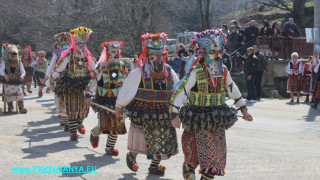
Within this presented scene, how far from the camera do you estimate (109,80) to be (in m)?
8.66

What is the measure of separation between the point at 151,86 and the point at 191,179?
1.61 m

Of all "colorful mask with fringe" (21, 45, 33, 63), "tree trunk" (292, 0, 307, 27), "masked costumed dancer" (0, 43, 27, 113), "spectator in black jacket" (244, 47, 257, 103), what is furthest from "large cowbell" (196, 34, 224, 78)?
"tree trunk" (292, 0, 307, 27)

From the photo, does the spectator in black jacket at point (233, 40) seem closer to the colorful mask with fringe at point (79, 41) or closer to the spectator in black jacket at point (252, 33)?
the spectator in black jacket at point (252, 33)

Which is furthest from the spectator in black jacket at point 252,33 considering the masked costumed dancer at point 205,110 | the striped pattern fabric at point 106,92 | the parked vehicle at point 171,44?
the masked costumed dancer at point 205,110

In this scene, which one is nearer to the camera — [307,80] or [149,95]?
[149,95]

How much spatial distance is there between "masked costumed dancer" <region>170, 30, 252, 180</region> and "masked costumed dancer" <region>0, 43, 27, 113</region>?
9.44 meters

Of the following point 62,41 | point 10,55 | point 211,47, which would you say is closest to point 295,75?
point 62,41

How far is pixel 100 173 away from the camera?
7.23 m

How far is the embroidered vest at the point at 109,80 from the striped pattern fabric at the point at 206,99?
2968 millimetres

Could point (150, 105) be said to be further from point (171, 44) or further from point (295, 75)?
point (171, 44)

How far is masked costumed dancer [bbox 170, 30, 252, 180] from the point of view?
5.73m

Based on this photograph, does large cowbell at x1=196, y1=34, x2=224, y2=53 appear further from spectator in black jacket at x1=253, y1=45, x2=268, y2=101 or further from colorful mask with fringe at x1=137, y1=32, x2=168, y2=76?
spectator in black jacket at x1=253, y1=45, x2=268, y2=101

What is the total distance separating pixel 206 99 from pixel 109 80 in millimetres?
3148

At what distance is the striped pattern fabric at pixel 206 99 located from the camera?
5.86m
